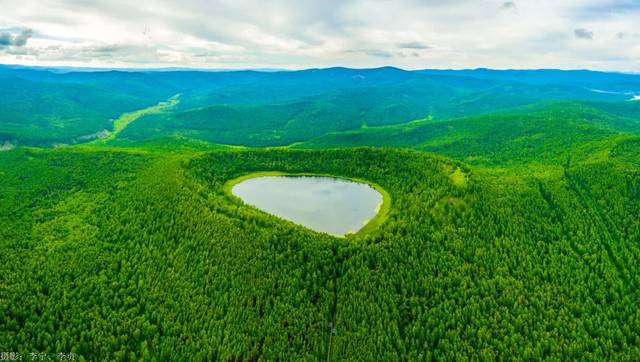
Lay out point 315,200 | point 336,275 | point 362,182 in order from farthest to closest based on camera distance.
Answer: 1. point 362,182
2. point 315,200
3. point 336,275

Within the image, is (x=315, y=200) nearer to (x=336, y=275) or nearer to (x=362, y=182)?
(x=362, y=182)

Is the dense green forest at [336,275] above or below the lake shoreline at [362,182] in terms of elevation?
below

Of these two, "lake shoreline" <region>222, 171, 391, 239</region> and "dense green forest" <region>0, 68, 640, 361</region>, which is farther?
"lake shoreline" <region>222, 171, 391, 239</region>

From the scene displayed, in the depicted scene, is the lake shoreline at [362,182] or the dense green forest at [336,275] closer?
the dense green forest at [336,275]

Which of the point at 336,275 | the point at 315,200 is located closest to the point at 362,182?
the point at 315,200

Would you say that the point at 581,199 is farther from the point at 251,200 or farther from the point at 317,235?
the point at 251,200

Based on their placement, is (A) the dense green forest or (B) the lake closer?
(A) the dense green forest

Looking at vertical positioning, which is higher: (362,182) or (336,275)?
(362,182)

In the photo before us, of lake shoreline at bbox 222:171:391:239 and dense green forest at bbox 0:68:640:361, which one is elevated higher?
lake shoreline at bbox 222:171:391:239

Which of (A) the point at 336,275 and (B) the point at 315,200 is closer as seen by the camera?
(A) the point at 336,275
